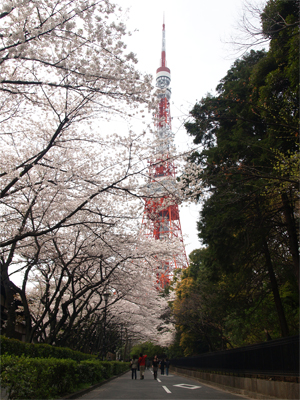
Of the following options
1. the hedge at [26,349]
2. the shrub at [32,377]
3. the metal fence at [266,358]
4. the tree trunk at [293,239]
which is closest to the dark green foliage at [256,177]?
the tree trunk at [293,239]

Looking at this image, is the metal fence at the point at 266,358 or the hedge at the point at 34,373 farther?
the metal fence at the point at 266,358

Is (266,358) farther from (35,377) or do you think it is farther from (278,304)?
→ (35,377)

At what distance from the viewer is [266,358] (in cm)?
749

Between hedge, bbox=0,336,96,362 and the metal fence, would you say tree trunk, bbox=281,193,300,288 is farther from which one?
hedge, bbox=0,336,96,362

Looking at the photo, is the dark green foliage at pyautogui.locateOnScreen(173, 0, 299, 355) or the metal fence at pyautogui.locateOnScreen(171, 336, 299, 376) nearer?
the metal fence at pyautogui.locateOnScreen(171, 336, 299, 376)

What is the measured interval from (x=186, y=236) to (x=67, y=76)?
10.2 meters

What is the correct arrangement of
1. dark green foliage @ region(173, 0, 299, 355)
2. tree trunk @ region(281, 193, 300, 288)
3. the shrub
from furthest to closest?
1. tree trunk @ region(281, 193, 300, 288)
2. dark green foliage @ region(173, 0, 299, 355)
3. the shrub

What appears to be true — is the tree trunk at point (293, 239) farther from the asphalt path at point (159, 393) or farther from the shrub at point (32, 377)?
the shrub at point (32, 377)

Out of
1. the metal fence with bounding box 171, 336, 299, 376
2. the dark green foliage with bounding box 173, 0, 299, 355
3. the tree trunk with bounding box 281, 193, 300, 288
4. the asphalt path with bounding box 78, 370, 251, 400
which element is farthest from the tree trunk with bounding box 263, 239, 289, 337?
the asphalt path with bounding box 78, 370, 251, 400

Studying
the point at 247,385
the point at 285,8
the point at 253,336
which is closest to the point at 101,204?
the point at 247,385

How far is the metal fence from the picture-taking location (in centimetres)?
613

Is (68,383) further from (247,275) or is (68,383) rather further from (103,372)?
(103,372)

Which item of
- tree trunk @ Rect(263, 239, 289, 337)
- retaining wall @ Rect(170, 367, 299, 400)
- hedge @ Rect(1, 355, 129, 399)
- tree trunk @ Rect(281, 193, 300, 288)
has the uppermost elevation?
tree trunk @ Rect(281, 193, 300, 288)

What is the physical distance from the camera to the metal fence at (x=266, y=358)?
241 inches
